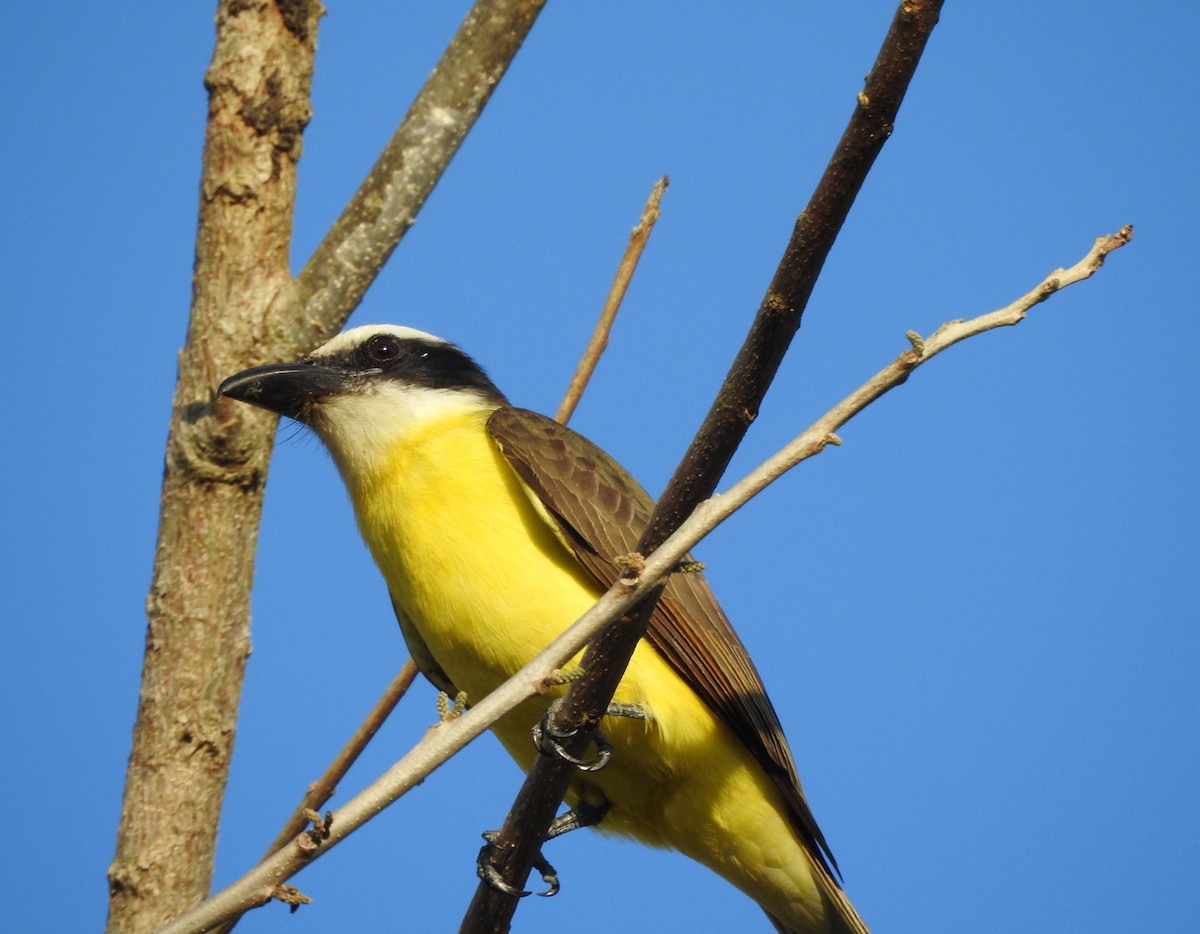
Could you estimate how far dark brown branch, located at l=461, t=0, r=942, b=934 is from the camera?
2455 mm

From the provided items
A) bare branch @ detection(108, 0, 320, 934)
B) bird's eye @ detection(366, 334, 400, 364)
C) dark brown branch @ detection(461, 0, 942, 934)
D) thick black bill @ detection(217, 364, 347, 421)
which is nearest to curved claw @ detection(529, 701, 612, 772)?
dark brown branch @ detection(461, 0, 942, 934)

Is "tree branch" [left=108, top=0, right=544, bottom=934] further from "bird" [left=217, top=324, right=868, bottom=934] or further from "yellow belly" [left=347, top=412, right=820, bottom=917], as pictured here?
"yellow belly" [left=347, top=412, right=820, bottom=917]

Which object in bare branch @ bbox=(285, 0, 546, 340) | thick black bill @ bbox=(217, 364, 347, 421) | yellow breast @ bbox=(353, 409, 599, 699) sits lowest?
yellow breast @ bbox=(353, 409, 599, 699)

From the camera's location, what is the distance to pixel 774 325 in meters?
2.70

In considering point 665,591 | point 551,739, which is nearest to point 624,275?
point 665,591

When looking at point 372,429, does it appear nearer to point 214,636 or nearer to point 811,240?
point 214,636

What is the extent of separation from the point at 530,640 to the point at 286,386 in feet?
4.42

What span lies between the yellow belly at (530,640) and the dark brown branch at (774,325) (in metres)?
1.01

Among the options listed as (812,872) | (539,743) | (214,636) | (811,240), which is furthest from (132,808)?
(811,240)

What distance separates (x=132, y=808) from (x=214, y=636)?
0.60 metres

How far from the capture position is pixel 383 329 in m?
5.24

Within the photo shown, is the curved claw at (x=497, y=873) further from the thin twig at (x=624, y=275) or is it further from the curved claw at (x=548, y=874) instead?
the thin twig at (x=624, y=275)

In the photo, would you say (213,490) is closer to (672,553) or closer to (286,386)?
(286,386)

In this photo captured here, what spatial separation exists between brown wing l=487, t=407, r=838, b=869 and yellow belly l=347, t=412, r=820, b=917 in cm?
7
